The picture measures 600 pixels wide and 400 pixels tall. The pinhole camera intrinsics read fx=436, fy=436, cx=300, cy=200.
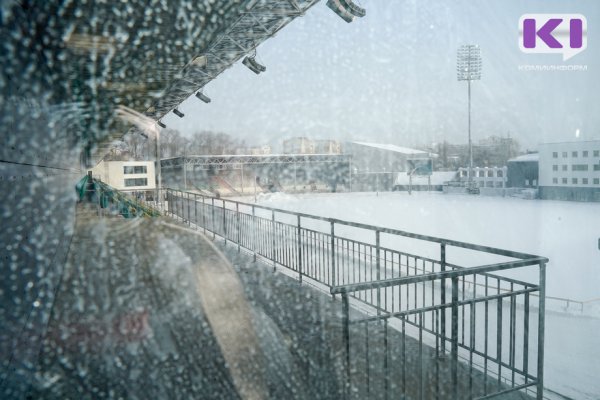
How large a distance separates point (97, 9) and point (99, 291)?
3.26 metres

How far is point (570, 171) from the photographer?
3109cm

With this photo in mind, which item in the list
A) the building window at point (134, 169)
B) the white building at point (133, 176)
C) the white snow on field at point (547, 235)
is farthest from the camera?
the building window at point (134, 169)

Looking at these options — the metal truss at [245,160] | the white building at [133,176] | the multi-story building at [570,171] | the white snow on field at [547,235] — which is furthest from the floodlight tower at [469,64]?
the white building at [133,176]

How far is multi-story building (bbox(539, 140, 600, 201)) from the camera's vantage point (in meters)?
29.5

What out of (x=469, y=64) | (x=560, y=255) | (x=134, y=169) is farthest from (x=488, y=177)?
(x=560, y=255)

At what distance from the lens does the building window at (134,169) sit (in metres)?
18.9

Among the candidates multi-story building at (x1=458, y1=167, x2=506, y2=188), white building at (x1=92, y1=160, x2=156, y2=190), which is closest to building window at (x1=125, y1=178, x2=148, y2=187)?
white building at (x1=92, y1=160, x2=156, y2=190)

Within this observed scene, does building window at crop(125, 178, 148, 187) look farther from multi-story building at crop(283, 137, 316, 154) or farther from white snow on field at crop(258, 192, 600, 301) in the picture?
multi-story building at crop(283, 137, 316, 154)

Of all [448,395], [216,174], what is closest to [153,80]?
[448,395]

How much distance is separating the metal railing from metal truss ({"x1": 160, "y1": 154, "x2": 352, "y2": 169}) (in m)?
34.3

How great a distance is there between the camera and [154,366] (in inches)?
118

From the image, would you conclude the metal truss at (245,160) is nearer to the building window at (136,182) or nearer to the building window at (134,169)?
the building window at (134,169)

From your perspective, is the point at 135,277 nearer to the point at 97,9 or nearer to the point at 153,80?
the point at 153,80

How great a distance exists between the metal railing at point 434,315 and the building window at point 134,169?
11.0 meters
